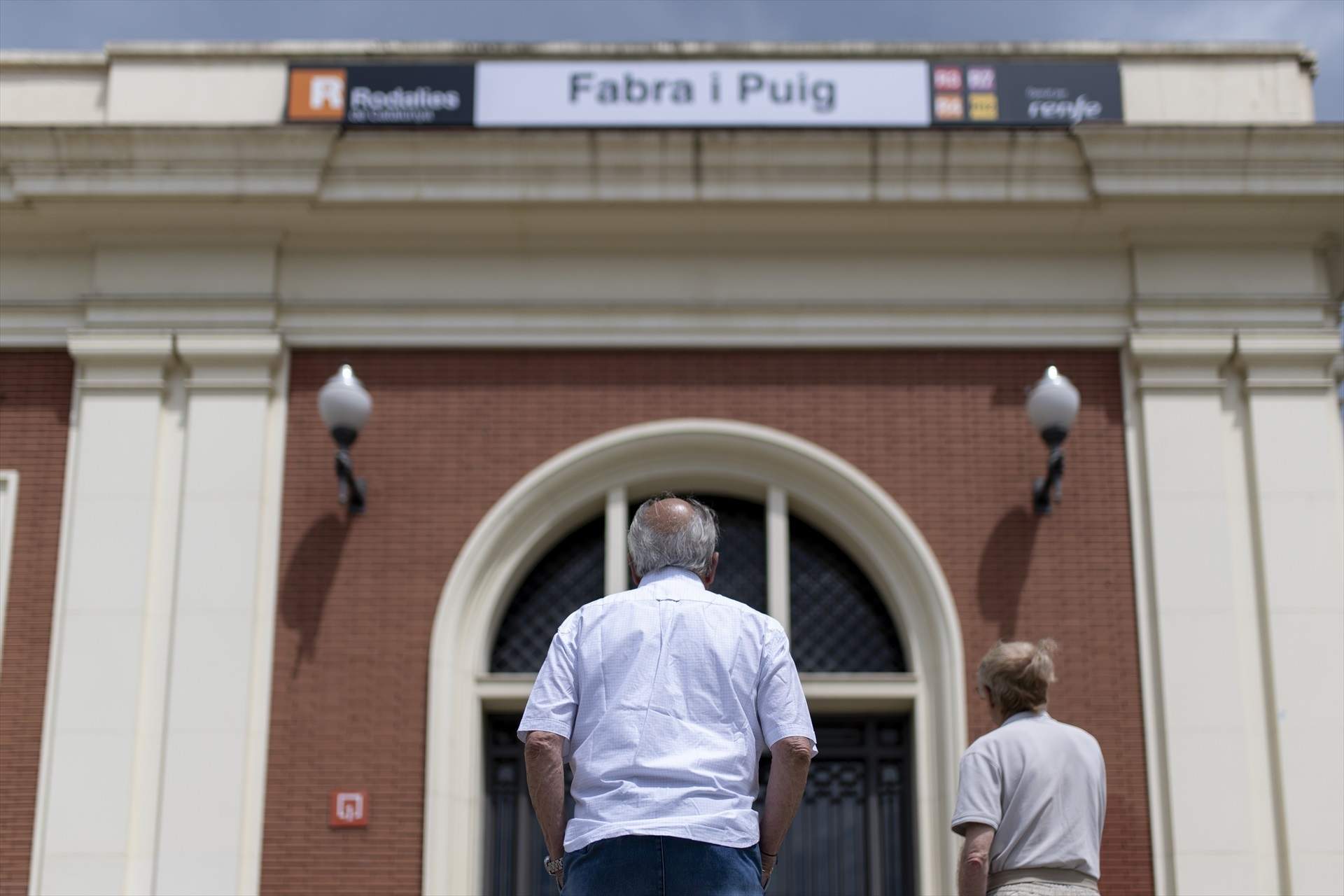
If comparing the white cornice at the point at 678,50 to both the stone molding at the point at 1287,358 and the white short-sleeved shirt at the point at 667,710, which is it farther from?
the white short-sleeved shirt at the point at 667,710

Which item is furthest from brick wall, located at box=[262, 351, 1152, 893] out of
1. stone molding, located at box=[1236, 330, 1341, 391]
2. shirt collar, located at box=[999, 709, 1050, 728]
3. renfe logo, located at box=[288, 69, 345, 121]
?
shirt collar, located at box=[999, 709, 1050, 728]

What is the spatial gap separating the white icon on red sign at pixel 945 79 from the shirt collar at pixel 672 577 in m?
6.37

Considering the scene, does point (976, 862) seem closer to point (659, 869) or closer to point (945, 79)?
point (659, 869)

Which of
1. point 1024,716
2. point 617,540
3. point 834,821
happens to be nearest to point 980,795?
point 1024,716

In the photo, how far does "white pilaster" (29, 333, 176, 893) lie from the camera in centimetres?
894

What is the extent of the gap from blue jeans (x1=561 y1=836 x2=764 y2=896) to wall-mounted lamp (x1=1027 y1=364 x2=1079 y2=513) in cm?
572

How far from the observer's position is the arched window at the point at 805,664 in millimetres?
9508

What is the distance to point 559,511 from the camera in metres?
9.79

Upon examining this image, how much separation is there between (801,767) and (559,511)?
231 inches

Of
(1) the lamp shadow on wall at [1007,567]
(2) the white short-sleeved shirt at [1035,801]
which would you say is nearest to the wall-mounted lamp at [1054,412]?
(1) the lamp shadow on wall at [1007,567]

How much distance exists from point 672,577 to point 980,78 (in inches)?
258

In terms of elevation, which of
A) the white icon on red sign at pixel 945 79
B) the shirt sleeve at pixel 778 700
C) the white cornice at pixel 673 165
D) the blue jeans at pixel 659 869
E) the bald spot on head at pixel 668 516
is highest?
the white icon on red sign at pixel 945 79

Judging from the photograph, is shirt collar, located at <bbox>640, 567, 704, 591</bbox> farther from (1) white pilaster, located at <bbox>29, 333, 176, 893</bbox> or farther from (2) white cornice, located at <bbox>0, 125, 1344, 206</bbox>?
(1) white pilaster, located at <bbox>29, 333, 176, 893</bbox>

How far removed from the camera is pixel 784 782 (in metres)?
4.04
